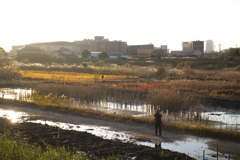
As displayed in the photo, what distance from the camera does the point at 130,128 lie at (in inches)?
483

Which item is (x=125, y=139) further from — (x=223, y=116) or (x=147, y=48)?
(x=147, y=48)

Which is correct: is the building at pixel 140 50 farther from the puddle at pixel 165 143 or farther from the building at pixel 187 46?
the puddle at pixel 165 143

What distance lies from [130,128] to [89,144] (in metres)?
3.26

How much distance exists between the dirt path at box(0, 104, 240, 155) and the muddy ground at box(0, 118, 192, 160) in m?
1.53

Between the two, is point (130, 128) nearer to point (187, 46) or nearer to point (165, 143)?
point (165, 143)

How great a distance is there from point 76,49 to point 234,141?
120 m

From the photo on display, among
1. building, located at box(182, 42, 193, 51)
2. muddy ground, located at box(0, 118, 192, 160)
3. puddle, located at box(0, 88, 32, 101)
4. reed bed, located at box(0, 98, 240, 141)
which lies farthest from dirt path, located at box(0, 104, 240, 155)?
building, located at box(182, 42, 193, 51)

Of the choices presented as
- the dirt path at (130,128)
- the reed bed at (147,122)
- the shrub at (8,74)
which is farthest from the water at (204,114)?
the shrub at (8,74)

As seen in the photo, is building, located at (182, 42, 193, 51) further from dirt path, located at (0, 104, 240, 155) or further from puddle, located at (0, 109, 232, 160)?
puddle, located at (0, 109, 232, 160)

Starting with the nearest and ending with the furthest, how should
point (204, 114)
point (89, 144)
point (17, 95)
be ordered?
point (89, 144) → point (204, 114) → point (17, 95)

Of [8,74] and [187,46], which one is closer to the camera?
[8,74]

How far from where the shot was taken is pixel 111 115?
14.5 metres

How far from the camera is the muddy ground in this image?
838 cm

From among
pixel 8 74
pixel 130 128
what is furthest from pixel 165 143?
pixel 8 74
